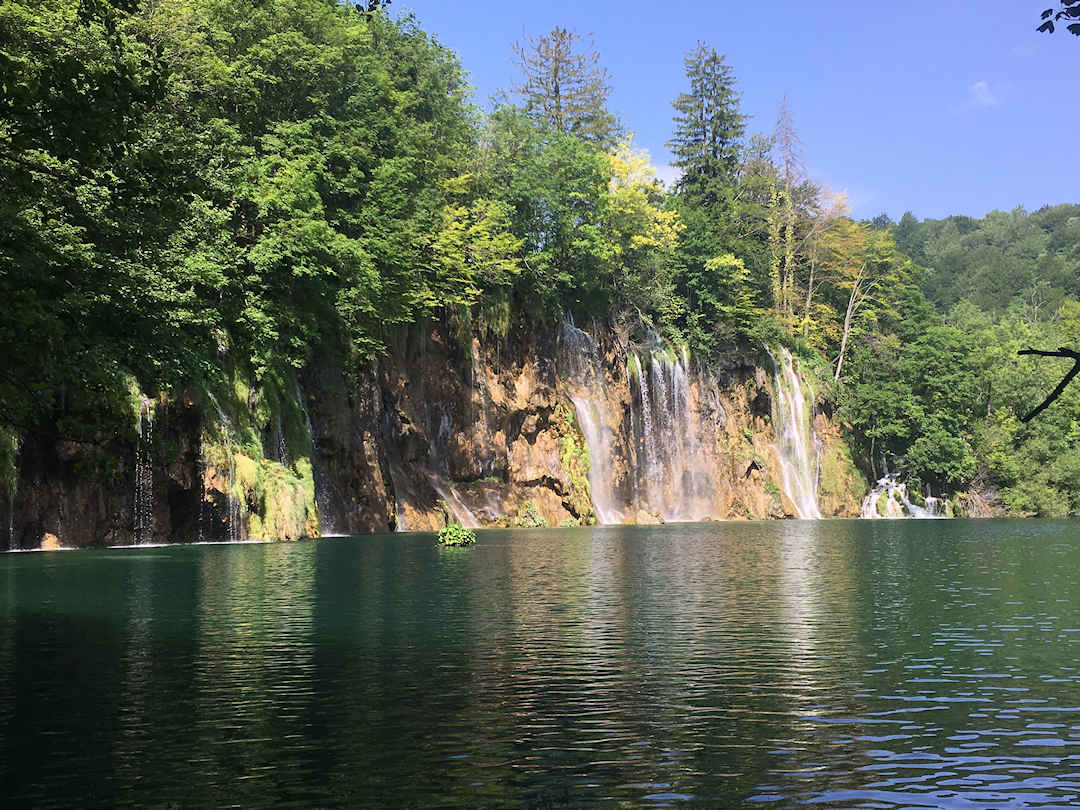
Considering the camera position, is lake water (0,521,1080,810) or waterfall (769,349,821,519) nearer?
lake water (0,521,1080,810)

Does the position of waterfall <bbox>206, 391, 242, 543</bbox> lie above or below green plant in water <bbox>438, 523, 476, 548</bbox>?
above

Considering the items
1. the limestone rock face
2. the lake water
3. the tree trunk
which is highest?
the tree trunk

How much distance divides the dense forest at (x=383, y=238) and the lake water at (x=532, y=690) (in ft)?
14.2

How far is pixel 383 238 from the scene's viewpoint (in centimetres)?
4891

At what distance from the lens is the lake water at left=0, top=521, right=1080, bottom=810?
9344mm

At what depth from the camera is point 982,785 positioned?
30.3 feet

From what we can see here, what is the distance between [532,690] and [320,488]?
119 ft

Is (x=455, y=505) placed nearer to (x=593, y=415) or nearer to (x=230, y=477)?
(x=593, y=415)

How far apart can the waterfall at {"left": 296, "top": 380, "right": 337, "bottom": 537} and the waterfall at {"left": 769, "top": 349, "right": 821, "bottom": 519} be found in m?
40.1

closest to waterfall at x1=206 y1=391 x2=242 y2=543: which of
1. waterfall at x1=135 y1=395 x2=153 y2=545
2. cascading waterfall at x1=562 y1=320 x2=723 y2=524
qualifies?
waterfall at x1=135 y1=395 x2=153 y2=545

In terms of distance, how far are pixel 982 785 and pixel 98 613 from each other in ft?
52.0

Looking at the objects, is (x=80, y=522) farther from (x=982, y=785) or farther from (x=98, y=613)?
(x=982, y=785)

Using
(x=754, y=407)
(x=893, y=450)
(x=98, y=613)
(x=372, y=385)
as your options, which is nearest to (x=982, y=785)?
(x=98, y=613)

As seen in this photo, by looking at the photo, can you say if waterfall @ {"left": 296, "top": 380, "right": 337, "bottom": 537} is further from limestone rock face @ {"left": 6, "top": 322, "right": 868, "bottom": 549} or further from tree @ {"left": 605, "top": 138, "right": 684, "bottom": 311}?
tree @ {"left": 605, "top": 138, "right": 684, "bottom": 311}
